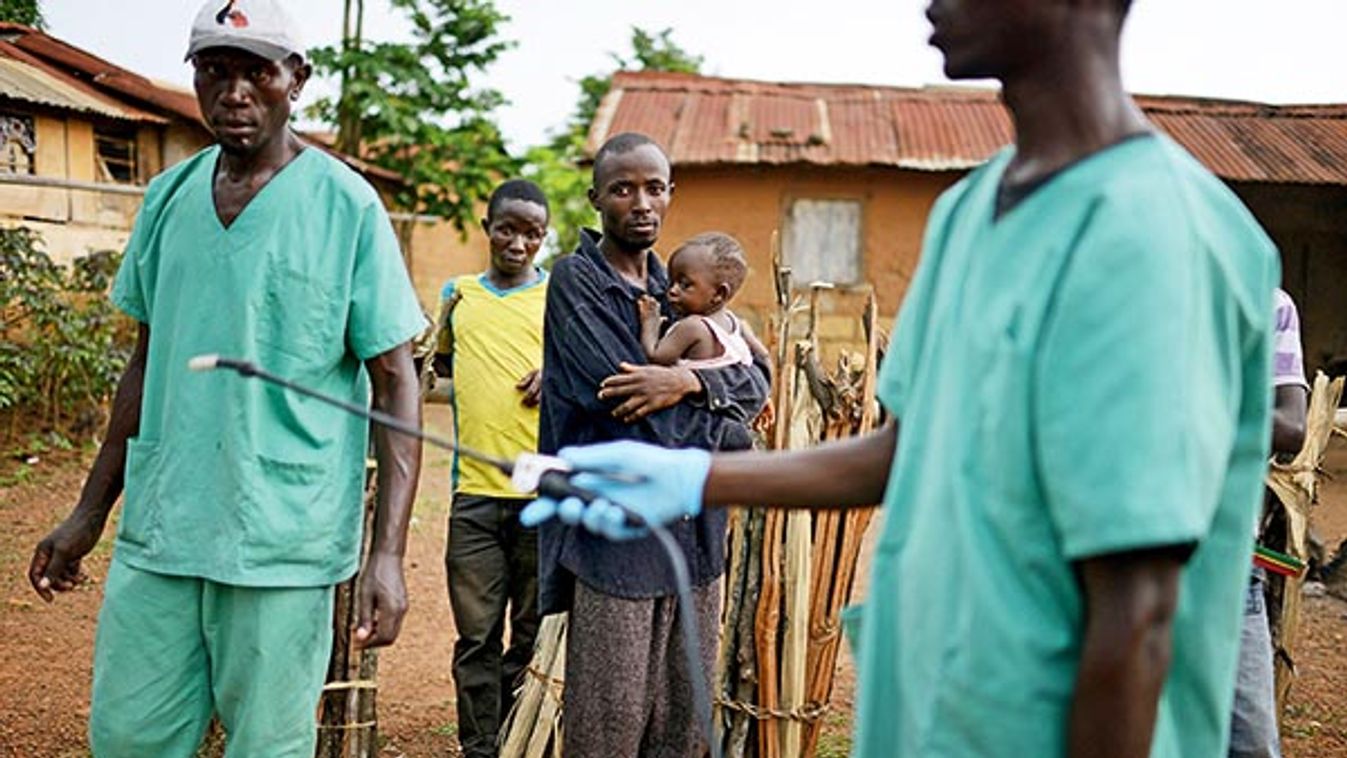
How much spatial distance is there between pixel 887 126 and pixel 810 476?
1302 centimetres

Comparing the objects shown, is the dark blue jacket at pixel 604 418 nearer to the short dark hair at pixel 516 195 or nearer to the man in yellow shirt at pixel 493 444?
the man in yellow shirt at pixel 493 444

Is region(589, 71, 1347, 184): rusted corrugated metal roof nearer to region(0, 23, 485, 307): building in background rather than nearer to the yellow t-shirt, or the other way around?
region(0, 23, 485, 307): building in background

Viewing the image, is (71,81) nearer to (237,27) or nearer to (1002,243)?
(237,27)

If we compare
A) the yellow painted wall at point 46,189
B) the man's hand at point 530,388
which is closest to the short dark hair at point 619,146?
the man's hand at point 530,388

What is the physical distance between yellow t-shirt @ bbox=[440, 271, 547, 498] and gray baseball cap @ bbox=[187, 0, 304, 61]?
6.57ft

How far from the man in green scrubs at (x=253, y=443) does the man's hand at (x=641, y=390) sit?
0.63 metres

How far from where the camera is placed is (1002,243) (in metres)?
1.44

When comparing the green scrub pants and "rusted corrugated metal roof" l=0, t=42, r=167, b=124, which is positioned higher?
"rusted corrugated metal roof" l=0, t=42, r=167, b=124

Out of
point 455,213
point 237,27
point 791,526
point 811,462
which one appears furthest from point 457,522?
point 455,213

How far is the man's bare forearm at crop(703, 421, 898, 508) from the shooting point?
1.79m

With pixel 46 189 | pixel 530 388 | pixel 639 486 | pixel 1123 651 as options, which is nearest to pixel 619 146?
pixel 530 388

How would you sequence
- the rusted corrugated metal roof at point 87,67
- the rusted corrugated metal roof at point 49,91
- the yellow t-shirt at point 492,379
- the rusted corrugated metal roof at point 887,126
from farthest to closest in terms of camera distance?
the rusted corrugated metal roof at point 87,67, the rusted corrugated metal roof at point 887,126, the rusted corrugated metal roof at point 49,91, the yellow t-shirt at point 492,379

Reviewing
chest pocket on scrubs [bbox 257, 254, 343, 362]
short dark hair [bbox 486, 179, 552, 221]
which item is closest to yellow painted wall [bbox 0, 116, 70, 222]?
short dark hair [bbox 486, 179, 552, 221]

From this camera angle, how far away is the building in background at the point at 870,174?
1349 centimetres
